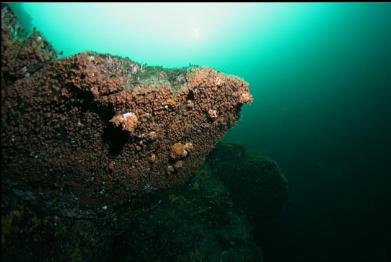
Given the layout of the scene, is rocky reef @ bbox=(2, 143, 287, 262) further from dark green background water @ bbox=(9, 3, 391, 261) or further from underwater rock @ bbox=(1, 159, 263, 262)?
dark green background water @ bbox=(9, 3, 391, 261)

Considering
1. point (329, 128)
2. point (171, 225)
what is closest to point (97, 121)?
point (171, 225)

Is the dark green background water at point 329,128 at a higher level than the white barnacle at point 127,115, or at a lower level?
higher

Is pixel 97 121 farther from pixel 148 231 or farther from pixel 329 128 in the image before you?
pixel 329 128

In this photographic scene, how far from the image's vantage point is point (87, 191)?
3.61m

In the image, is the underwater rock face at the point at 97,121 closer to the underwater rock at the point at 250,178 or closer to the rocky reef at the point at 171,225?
the rocky reef at the point at 171,225

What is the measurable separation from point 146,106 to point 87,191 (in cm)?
163

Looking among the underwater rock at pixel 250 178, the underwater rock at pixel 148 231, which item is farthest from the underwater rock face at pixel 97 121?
the underwater rock at pixel 250 178

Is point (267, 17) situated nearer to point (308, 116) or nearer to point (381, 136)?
point (308, 116)

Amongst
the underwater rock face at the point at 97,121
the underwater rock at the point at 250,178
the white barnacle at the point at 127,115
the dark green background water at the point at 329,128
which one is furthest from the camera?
the dark green background water at the point at 329,128

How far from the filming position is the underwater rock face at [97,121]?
106 inches

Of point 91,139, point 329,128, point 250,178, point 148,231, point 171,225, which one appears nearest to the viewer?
point 91,139

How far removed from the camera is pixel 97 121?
319cm

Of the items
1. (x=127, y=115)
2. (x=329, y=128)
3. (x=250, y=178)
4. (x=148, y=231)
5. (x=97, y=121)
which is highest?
(x=329, y=128)

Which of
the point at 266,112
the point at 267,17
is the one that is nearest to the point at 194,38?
the point at 267,17
